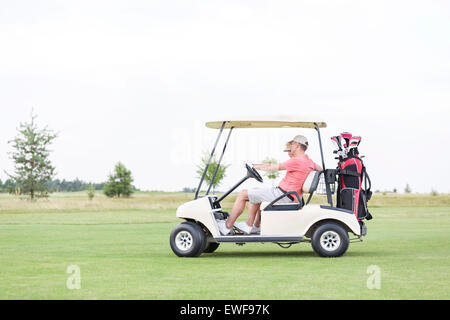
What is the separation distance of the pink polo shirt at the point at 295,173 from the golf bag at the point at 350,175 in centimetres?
69

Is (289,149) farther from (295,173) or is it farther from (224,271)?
(224,271)

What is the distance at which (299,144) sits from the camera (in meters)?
10.9

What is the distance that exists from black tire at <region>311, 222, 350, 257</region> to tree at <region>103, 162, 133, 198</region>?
8172cm

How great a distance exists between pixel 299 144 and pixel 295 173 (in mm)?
531

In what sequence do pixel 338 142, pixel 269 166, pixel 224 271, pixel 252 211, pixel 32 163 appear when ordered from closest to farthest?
pixel 224 271 → pixel 269 166 → pixel 252 211 → pixel 338 142 → pixel 32 163

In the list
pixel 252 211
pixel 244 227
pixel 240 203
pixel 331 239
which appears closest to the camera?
pixel 331 239

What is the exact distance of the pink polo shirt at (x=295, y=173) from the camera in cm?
1061

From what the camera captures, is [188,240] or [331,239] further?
[188,240]

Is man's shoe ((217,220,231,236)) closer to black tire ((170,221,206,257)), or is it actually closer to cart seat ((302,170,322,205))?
black tire ((170,221,206,257))

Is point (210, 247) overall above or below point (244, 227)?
below

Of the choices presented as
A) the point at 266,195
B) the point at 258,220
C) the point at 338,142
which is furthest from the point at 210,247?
the point at 338,142

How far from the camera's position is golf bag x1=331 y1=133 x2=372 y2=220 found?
1105 cm

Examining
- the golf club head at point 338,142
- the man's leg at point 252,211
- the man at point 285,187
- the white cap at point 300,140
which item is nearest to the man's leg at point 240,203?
the man at point 285,187

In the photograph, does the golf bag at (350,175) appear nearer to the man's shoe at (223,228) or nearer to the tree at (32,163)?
the man's shoe at (223,228)
